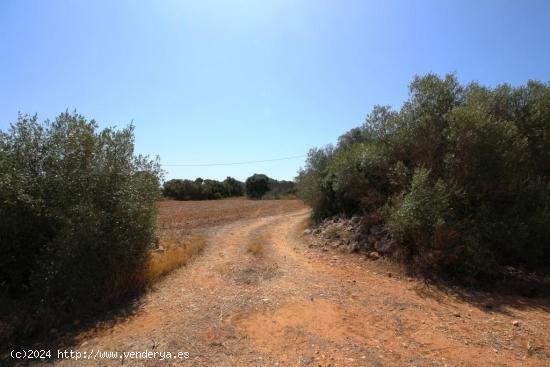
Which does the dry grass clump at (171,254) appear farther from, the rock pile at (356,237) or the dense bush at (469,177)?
the dense bush at (469,177)

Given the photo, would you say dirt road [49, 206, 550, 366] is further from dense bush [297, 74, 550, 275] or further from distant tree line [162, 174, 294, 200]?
distant tree line [162, 174, 294, 200]

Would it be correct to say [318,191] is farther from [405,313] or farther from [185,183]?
[185,183]

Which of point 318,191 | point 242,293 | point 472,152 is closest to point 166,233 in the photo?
point 318,191

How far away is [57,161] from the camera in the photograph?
799 cm

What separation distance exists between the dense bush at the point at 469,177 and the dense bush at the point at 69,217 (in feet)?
24.9

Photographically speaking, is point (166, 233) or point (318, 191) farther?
point (318, 191)

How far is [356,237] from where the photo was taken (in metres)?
11.9

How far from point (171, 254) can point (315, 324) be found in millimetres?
6015

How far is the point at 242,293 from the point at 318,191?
9.95 metres

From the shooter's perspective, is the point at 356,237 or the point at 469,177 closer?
the point at 469,177

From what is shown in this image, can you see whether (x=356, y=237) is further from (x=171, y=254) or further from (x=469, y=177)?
(x=171, y=254)

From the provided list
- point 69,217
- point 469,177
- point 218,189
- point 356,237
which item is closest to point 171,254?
point 69,217

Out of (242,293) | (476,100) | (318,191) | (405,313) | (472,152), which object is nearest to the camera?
(405,313)

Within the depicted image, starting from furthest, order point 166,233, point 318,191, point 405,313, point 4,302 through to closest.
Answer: point 318,191
point 166,233
point 4,302
point 405,313
